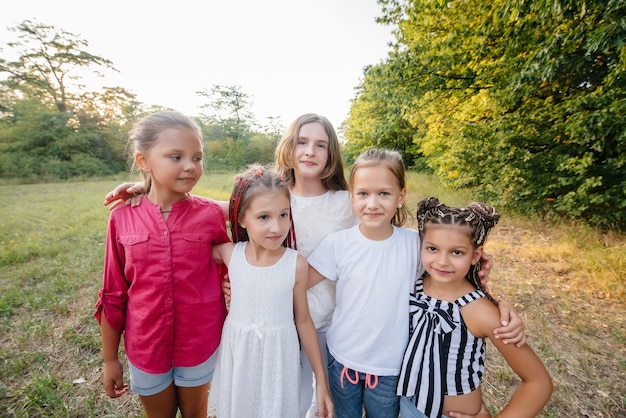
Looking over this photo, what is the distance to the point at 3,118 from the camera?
62.4ft

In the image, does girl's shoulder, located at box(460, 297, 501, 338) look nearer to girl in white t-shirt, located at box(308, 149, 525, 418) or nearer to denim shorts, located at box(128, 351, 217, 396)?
girl in white t-shirt, located at box(308, 149, 525, 418)

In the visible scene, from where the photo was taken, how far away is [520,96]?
524 cm

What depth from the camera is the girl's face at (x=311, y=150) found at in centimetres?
173

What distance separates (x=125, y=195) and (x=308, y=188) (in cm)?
101

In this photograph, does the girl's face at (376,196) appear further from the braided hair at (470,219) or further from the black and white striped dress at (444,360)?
the black and white striped dress at (444,360)

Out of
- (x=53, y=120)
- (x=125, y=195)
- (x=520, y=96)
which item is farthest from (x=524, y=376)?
(x=53, y=120)

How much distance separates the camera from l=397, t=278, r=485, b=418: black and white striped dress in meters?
1.24

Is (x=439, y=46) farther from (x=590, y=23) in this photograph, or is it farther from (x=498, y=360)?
(x=498, y=360)

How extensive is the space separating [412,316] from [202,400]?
1.25 metres

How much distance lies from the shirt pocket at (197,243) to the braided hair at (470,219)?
1.06 metres

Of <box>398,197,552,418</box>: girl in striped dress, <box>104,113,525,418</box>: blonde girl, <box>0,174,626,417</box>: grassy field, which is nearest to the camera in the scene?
<box>398,197,552,418</box>: girl in striped dress

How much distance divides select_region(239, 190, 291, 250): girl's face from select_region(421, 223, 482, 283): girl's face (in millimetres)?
703

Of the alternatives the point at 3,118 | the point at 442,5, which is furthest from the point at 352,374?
the point at 3,118

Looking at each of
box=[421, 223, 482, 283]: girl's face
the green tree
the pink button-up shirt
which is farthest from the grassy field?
the green tree
